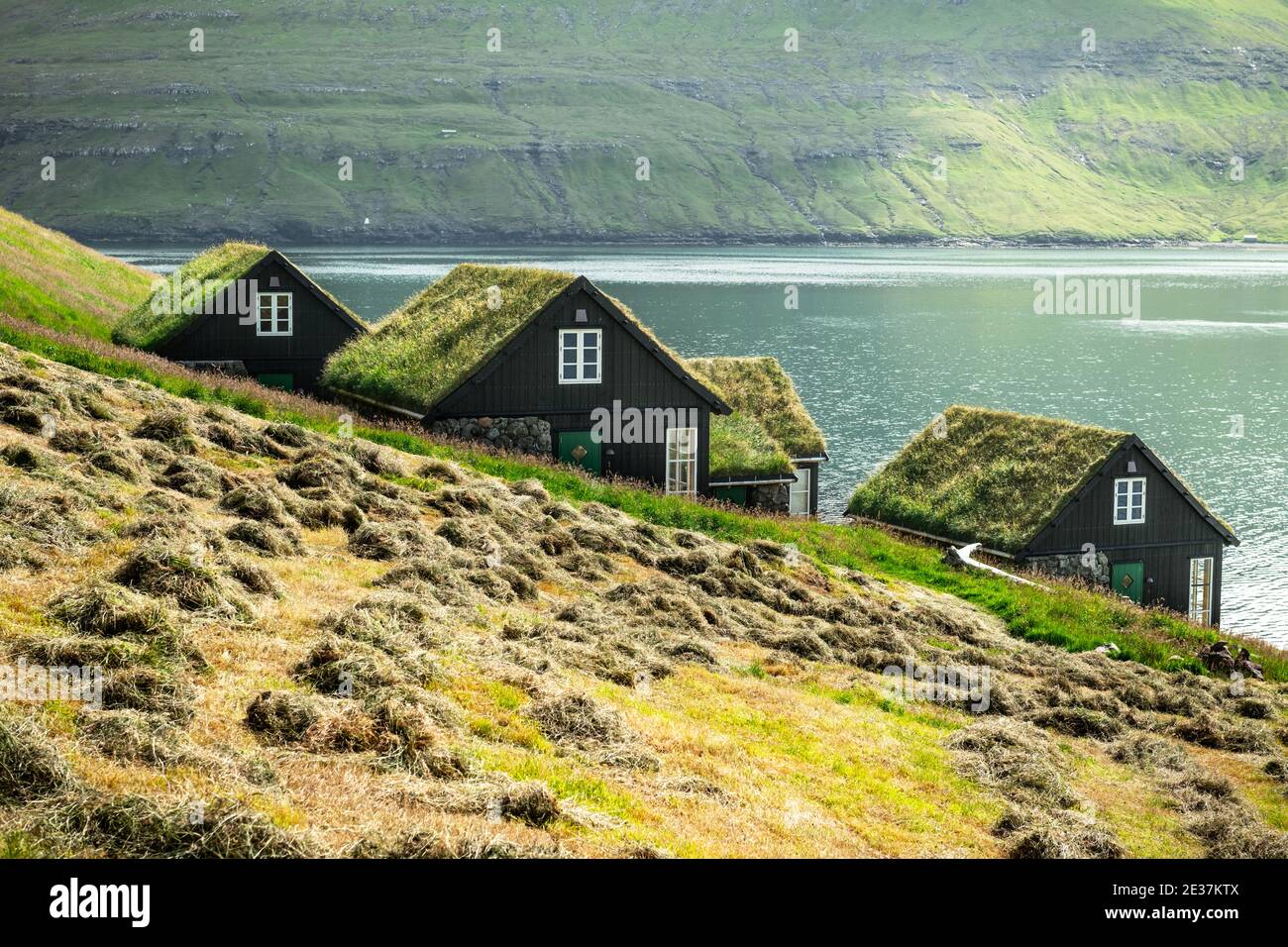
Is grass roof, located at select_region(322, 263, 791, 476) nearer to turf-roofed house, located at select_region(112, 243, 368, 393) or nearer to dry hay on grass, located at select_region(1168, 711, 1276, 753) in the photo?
turf-roofed house, located at select_region(112, 243, 368, 393)

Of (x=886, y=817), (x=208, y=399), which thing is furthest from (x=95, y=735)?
(x=208, y=399)

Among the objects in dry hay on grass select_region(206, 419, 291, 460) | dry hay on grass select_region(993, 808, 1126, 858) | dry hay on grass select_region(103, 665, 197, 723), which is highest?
dry hay on grass select_region(206, 419, 291, 460)

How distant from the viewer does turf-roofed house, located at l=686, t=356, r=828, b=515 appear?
51156 mm

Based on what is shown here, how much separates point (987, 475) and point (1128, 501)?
468 centimetres

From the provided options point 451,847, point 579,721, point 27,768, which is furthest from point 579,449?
point 27,768

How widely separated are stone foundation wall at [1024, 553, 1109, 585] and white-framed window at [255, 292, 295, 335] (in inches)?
1176

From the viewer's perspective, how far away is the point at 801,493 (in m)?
55.5

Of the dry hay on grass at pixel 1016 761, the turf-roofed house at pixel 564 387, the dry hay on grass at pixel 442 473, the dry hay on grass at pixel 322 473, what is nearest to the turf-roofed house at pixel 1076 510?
the turf-roofed house at pixel 564 387

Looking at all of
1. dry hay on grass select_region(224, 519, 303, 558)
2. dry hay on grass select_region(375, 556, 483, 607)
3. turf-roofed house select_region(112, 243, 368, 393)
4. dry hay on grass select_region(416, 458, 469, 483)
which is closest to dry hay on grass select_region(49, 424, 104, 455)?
dry hay on grass select_region(224, 519, 303, 558)
